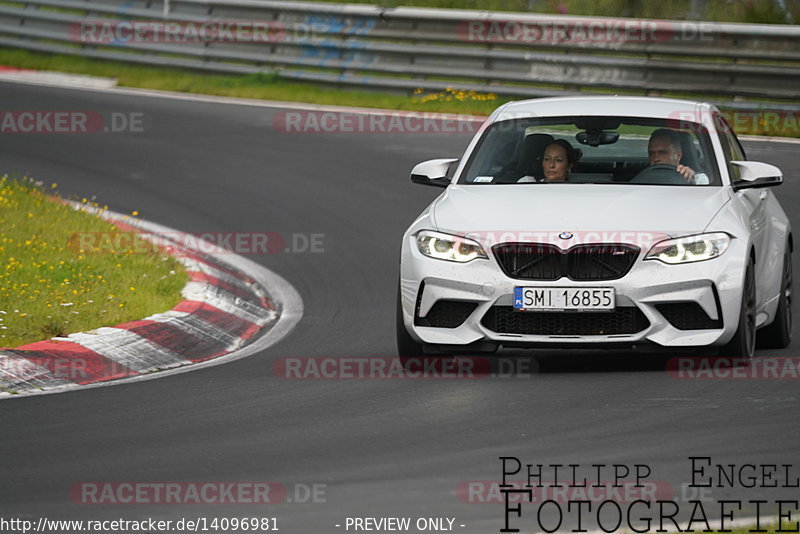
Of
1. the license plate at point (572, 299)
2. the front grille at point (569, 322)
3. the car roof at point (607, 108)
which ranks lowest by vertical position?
the front grille at point (569, 322)

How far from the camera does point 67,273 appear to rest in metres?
11.4

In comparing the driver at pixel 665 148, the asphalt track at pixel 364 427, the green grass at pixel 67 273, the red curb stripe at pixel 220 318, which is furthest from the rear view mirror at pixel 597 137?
the green grass at pixel 67 273

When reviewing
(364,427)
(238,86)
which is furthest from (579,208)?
(238,86)

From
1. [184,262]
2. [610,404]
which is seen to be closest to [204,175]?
[184,262]

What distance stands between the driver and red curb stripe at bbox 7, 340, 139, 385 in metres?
3.37

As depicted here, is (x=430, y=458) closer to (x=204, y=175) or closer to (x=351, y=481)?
(x=351, y=481)

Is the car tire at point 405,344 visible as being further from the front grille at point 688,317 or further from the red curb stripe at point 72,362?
the red curb stripe at point 72,362

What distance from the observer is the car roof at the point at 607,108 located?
9914 mm

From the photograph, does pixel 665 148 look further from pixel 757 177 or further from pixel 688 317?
pixel 688 317

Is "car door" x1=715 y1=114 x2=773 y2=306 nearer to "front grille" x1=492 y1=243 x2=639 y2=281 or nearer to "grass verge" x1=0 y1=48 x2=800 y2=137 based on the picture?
"front grille" x1=492 y1=243 x2=639 y2=281

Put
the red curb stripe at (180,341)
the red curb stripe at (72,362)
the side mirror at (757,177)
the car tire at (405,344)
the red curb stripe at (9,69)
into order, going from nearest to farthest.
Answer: the car tire at (405,344) < the red curb stripe at (72,362) < the side mirror at (757,177) < the red curb stripe at (180,341) < the red curb stripe at (9,69)

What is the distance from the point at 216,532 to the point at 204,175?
11.2m

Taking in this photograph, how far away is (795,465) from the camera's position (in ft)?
21.1

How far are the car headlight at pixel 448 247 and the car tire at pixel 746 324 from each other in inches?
54.8
